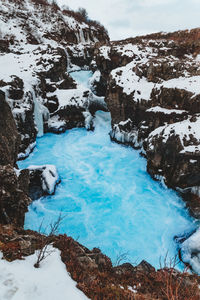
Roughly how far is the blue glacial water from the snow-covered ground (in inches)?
256

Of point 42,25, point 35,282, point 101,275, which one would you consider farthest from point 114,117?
point 42,25

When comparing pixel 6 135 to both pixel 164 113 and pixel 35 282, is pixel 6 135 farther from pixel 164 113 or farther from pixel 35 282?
pixel 164 113

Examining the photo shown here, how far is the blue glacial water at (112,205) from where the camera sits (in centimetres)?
1109

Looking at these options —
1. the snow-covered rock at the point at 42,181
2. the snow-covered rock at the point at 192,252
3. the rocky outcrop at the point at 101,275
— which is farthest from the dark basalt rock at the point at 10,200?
the snow-covered rock at the point at 192,252

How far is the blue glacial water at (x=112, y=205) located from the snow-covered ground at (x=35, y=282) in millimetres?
6512

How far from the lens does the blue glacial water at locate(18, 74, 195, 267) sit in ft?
36.4

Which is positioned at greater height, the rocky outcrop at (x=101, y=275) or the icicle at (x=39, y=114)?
the icicle at (x=39, y=114)

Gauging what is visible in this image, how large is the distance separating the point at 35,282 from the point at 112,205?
10.1m

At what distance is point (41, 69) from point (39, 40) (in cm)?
2621

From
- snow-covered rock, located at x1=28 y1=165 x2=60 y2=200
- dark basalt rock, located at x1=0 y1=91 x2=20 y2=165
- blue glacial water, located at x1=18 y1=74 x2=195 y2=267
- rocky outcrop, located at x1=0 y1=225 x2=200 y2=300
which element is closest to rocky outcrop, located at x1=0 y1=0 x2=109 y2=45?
blue glacial water, located at x1=18 y1=74 x2=195 y2=267

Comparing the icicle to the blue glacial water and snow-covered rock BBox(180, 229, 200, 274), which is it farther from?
snow-covered rock BBox(180, 229, 200, 274)

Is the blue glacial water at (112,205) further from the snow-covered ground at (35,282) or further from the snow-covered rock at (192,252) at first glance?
the snow-covered ground at (35,282)

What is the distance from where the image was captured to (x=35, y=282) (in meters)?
4.06

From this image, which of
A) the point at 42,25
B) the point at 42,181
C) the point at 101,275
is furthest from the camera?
the point at 42,25
